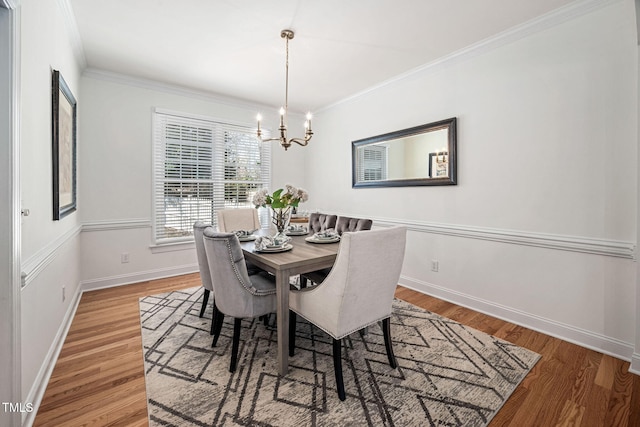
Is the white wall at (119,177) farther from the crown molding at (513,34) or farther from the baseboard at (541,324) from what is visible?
the baseboard at (541,324)

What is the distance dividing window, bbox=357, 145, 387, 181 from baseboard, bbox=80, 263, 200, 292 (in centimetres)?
278

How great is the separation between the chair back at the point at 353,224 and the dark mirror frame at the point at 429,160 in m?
0.99

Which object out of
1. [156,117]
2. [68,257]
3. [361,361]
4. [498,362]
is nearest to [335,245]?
[361,361]

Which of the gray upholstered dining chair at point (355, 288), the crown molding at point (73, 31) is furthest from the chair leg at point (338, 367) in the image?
the crown molding at point (73, 31)

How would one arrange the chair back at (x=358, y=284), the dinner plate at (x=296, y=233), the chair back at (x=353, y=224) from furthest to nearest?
the dinner plate at (x=296, y=233), the chair back at (x=353, y=224), the chair back at (x=358, y=284)

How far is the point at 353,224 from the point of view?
2.81 metres

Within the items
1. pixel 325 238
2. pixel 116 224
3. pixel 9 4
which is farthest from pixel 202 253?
pixel 116 224

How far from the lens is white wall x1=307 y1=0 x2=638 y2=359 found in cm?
204

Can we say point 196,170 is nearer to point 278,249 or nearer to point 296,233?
point 296,233

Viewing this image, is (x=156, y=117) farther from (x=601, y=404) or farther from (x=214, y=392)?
(x=601, y=404)

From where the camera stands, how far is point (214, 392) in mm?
1672

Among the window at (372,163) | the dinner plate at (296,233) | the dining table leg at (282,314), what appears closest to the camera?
the dining table leg at (282,314)

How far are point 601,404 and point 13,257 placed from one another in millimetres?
3069

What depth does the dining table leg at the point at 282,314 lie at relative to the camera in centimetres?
178
